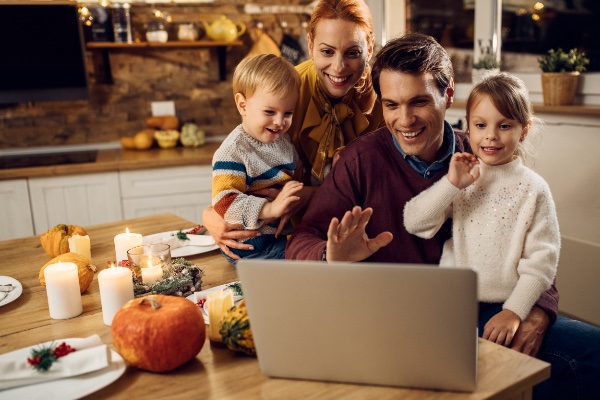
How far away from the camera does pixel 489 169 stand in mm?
1532

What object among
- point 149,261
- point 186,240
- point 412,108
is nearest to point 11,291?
point 149,261

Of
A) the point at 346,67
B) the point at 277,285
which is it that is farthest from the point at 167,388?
the point at 346,67

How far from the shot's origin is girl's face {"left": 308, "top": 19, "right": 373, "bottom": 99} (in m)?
1.79

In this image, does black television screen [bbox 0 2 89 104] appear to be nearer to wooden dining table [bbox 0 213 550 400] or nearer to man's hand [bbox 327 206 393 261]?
wooden dining table [bbox 0 213 550 400]

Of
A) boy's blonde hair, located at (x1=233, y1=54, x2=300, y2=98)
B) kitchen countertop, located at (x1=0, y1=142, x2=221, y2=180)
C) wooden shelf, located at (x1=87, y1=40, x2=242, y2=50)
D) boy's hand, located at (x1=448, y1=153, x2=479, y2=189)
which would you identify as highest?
wooden shelf, located at (x1=87, y1=40, x2=242, y2=50)

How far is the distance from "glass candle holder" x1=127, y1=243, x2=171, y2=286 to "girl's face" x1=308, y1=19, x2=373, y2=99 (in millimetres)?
757

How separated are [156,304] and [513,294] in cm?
86

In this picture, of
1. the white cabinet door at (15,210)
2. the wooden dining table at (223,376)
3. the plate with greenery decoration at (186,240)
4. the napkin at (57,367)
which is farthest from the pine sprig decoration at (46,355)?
the white cabinet door at (15,210)

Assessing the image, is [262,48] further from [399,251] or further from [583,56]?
[399,251]

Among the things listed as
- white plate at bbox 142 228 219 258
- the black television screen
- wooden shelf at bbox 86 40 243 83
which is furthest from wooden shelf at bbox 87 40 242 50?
white plate at bbox 142 228 219 258

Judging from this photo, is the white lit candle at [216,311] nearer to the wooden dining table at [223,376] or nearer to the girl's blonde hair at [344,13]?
the wooden dining table at [223,376]

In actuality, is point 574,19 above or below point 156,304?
above

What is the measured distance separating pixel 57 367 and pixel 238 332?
1.08 feet

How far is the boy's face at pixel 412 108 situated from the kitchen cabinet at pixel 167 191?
6.76 ft
